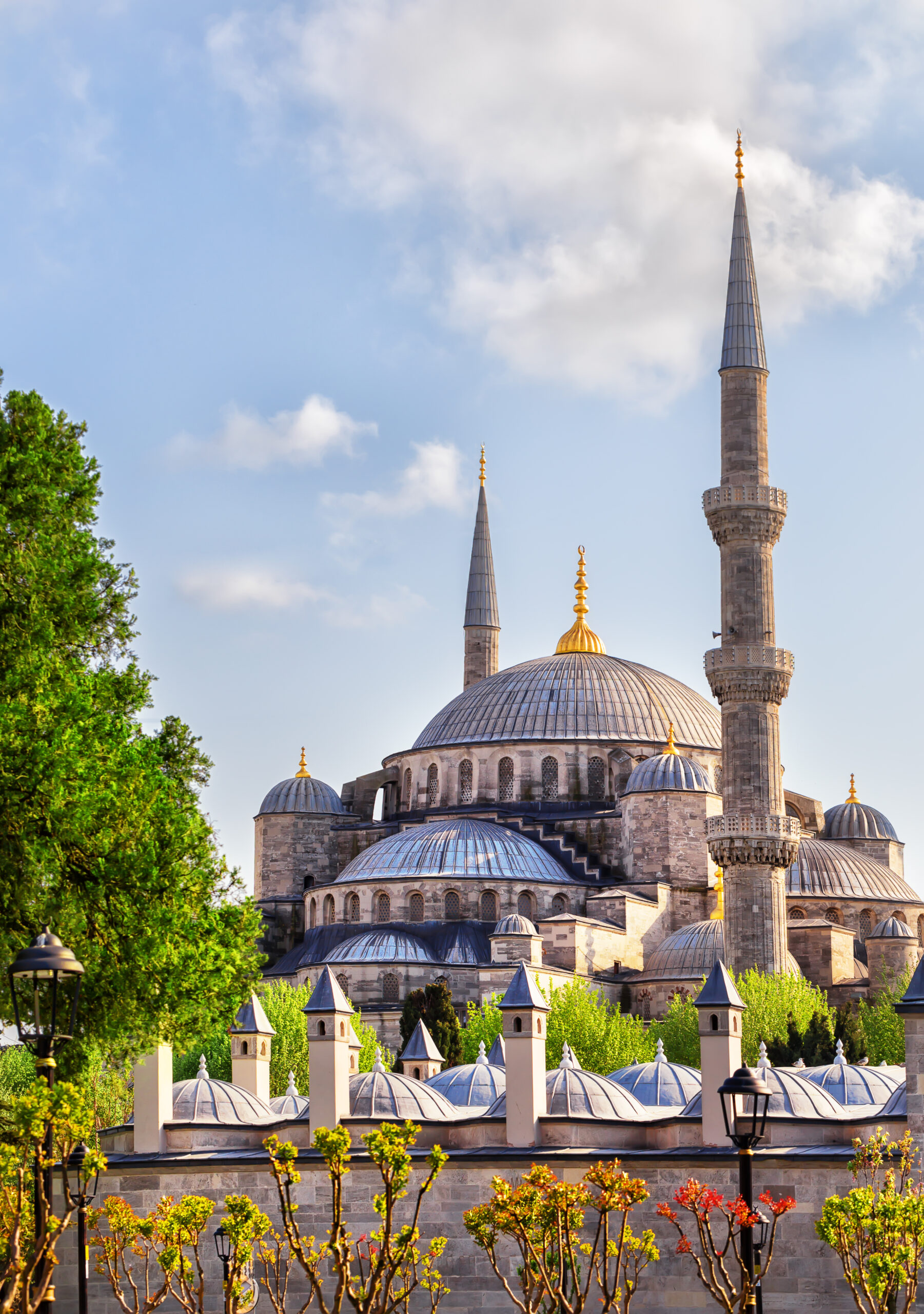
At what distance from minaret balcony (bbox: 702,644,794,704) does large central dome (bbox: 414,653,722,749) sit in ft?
48.4

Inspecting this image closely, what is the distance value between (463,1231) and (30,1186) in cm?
782

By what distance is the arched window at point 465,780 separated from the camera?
6056 centimetres

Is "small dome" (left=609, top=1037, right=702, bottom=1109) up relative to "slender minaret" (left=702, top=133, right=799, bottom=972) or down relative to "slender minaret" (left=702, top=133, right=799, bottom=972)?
down

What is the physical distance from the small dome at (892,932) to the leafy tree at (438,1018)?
1173cm

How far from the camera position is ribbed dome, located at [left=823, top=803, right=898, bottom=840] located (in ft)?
203

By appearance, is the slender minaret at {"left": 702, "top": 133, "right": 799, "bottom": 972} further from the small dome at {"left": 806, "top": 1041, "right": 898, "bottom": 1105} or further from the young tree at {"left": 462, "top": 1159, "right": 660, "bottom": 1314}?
the young tree at {"left": 462, "top": 1159, "right": 660, "bottom": 1314}

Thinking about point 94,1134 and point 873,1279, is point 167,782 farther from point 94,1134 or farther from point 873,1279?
point 873,1279

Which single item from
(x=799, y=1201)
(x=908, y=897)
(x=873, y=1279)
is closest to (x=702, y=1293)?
(x=799, y=1201)

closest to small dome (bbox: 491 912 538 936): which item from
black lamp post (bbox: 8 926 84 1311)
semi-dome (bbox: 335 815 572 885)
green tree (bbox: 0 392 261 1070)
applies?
semi-dome (bbox: 335 815 572 885)

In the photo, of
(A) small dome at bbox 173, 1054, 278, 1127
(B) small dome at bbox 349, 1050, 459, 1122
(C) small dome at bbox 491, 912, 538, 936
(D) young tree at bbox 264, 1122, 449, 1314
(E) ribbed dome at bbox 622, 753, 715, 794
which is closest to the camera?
(D) young tree at bbox 264, 1122, 449, 1314

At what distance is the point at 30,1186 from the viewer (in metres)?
17.5

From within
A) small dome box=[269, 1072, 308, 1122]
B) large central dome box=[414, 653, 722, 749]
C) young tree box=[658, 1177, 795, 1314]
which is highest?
large central dome box=[414, 653, 722, 749]

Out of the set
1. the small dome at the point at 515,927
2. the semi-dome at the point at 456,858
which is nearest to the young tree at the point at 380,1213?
the small dome at the point at 515,927

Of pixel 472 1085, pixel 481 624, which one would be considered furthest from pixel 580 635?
pixel 472 1085
